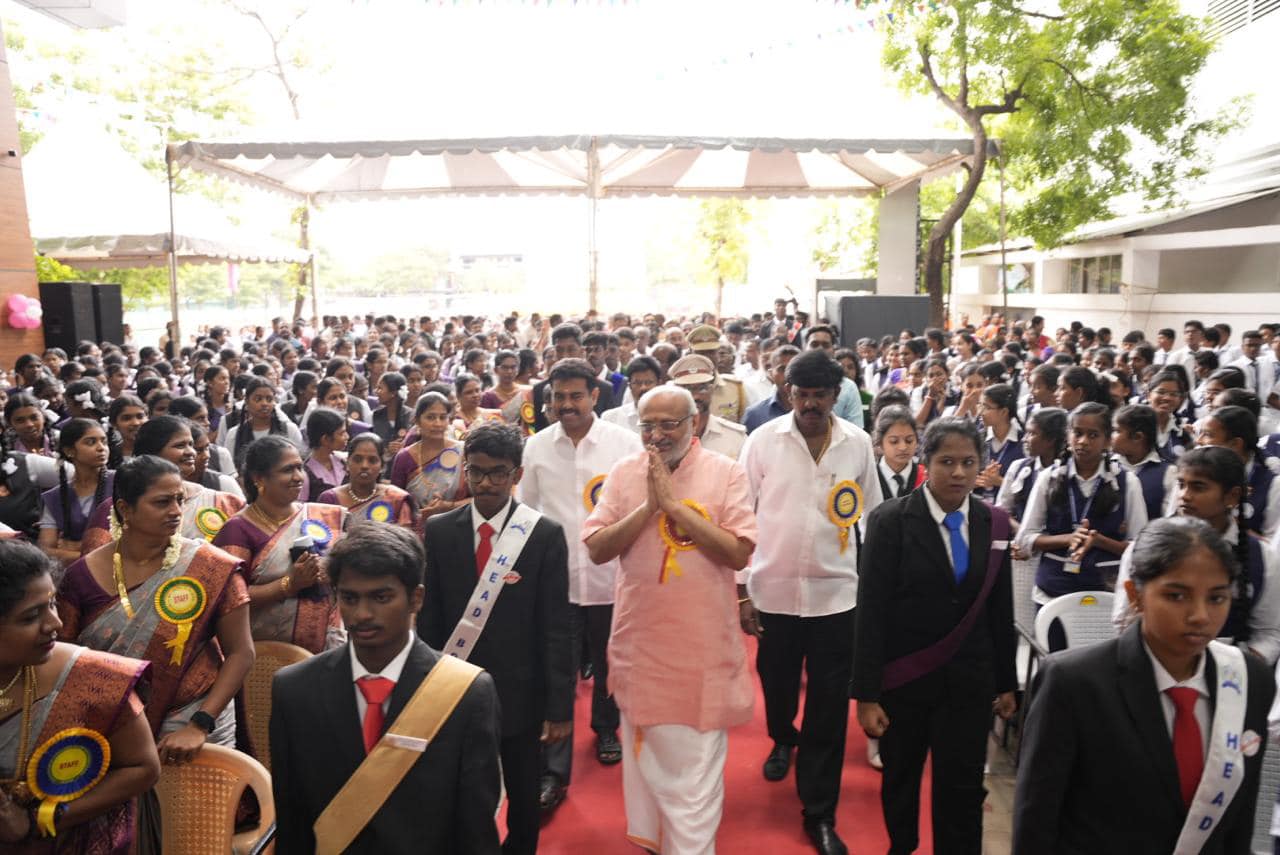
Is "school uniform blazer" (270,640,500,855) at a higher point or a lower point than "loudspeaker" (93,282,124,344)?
lower

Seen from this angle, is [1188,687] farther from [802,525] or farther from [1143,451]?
[1143,451]

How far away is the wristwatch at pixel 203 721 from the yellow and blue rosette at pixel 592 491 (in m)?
1.97

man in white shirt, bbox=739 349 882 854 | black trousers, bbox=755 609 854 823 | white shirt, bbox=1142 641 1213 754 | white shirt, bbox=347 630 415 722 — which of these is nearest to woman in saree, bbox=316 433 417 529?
man in white shirt, bbox=739 349 882 854

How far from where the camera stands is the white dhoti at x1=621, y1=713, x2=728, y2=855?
3287 millimetres

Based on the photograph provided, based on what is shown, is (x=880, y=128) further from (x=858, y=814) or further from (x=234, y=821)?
(x=234, y=821)

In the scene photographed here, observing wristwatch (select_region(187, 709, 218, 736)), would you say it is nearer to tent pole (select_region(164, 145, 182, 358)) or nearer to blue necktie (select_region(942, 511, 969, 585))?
blue necktie (select_region(942, 511, 969, 585))

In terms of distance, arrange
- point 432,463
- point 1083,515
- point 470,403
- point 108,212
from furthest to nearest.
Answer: point 108,212 < point 470,403 < point 432,463 < point 1083,515

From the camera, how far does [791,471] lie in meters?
4.12

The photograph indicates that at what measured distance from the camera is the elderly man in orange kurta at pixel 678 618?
129 inches

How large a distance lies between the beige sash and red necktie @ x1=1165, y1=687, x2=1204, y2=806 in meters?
1.70

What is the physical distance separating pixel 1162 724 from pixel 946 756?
1.23m

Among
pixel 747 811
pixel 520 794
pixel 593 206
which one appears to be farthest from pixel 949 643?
pixel 593 206

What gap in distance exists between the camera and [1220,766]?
2078 mm

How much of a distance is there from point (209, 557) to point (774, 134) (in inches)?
396
